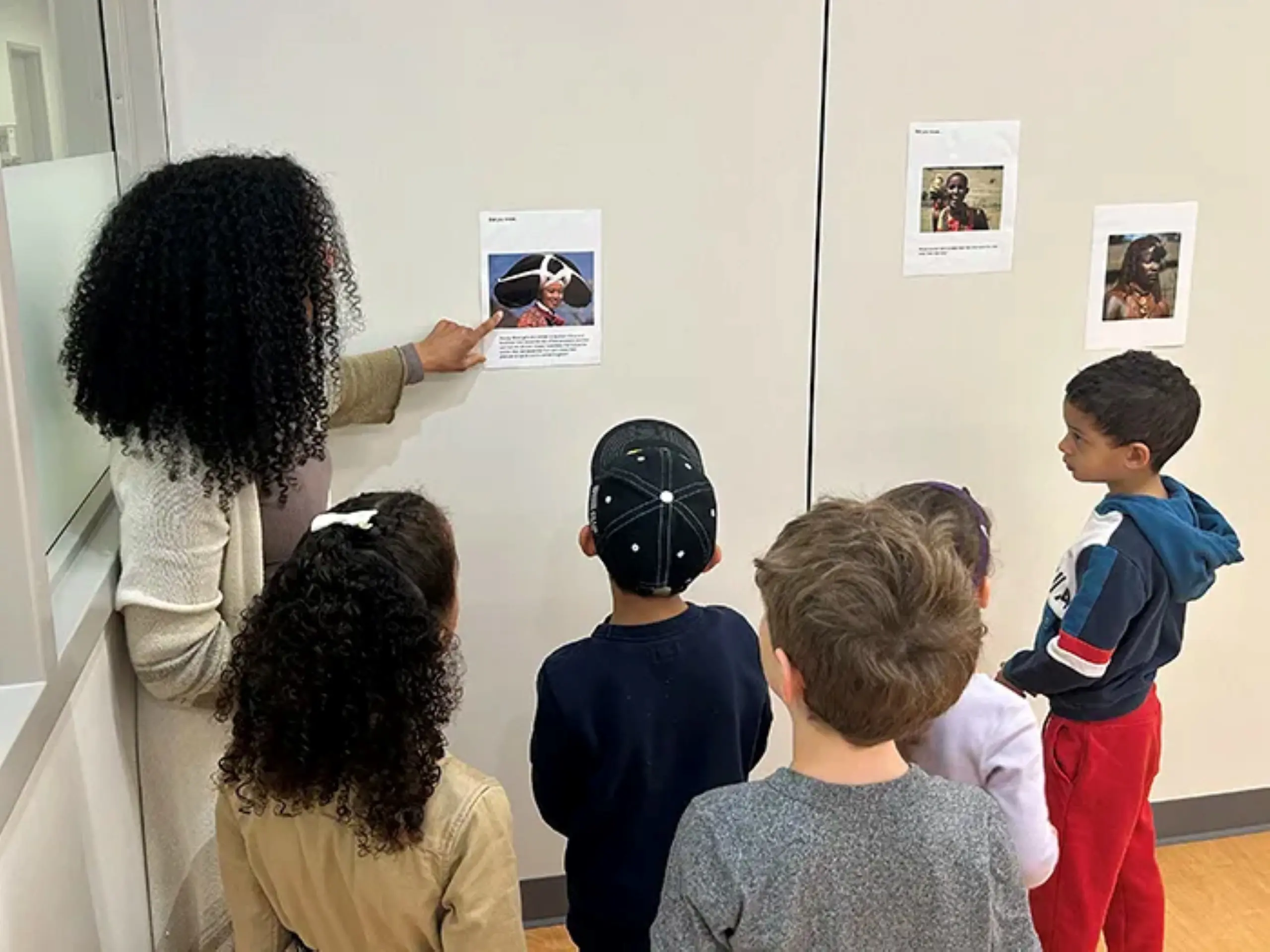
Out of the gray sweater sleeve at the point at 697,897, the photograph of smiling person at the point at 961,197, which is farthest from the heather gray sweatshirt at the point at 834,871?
the photograph of smiling person at the point at 961,197

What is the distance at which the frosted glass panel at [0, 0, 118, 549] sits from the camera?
1472mm

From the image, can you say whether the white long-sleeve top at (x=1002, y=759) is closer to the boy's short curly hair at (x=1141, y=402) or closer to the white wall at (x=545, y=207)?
the boy's short curly hair at (x=1141, y=402)

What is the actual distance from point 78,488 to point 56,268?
29 centimetres

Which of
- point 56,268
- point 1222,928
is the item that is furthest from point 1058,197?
point 56,268

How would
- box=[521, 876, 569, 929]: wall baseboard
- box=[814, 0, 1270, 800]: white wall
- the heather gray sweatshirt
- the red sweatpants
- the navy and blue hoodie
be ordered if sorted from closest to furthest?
1. the heather gray sweatshirt
2. the navy and blue hoodie
3. the red sweatpants
4. box=[814, 0, 1270, 800]: white wall
5. box=[521, 876, 569, 929]: wall baseboard

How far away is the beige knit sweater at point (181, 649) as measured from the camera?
1.45 meters

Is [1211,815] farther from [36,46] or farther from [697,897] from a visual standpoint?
[36,46]

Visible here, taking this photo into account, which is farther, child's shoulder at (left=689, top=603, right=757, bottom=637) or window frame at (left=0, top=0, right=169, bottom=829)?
child's shoulder at (left=689, top=603, right=757, bottom=637)

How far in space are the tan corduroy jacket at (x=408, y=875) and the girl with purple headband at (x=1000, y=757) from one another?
504mm

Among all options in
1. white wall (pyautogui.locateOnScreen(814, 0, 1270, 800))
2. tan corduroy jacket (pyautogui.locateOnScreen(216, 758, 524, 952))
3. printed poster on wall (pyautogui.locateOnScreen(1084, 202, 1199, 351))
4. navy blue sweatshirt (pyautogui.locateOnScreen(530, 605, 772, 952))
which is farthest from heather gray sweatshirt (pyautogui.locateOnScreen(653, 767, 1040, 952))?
printed poster on wall (pyautogui.locateOnScreen(1084, 202, 1199, 351))

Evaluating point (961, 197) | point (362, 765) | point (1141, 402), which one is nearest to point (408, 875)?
point (362, 765)

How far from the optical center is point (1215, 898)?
102 inches

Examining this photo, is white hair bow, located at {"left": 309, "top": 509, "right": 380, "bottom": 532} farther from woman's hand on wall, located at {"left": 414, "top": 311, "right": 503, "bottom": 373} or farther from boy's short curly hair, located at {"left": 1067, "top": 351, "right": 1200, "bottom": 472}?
boy's short curly hair, located at {"left": 1067, "top": 351, "right": 1200, "bottom": 472}

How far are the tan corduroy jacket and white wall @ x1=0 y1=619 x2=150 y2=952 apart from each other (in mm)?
161
